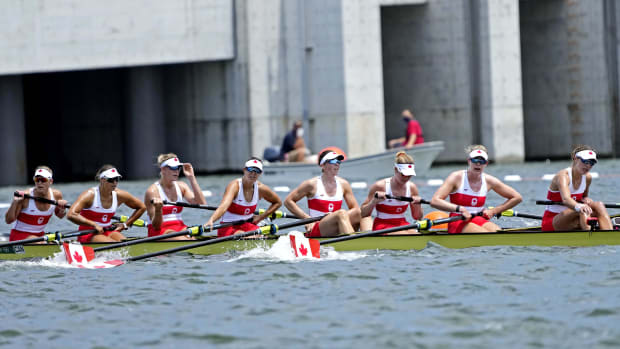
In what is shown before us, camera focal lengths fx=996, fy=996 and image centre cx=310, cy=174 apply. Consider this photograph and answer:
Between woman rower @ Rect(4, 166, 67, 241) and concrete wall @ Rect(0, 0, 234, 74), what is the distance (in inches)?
566

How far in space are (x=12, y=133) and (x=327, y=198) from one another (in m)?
17.8

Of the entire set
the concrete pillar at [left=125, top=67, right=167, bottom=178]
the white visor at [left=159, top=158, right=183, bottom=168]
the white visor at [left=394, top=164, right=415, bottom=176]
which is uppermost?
the concrete pillar at [left=125, top=67, right=167, bottom=178]

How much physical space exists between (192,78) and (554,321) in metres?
21.9

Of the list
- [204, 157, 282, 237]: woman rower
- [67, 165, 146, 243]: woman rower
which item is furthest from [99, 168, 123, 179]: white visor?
[204, 157, 282, 237]: woman rower

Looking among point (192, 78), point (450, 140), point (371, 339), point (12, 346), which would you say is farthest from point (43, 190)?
point (450, 140)

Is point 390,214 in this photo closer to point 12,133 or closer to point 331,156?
point 331,156

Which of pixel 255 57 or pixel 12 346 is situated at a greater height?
pixel 255 57

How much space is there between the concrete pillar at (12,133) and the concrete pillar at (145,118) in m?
3.11

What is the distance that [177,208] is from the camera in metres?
12.3

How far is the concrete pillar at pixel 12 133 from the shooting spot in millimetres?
27266

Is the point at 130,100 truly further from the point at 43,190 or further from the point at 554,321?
the point at 554,321

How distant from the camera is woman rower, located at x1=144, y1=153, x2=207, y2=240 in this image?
1189cm

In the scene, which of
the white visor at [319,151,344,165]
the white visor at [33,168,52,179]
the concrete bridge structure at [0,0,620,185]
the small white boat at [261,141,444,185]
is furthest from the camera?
the concrete bridge structure at [0,0,620,185]

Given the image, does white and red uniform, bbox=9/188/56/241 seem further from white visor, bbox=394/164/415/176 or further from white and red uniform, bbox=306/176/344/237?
white visor, bbox=394/164/415/176
